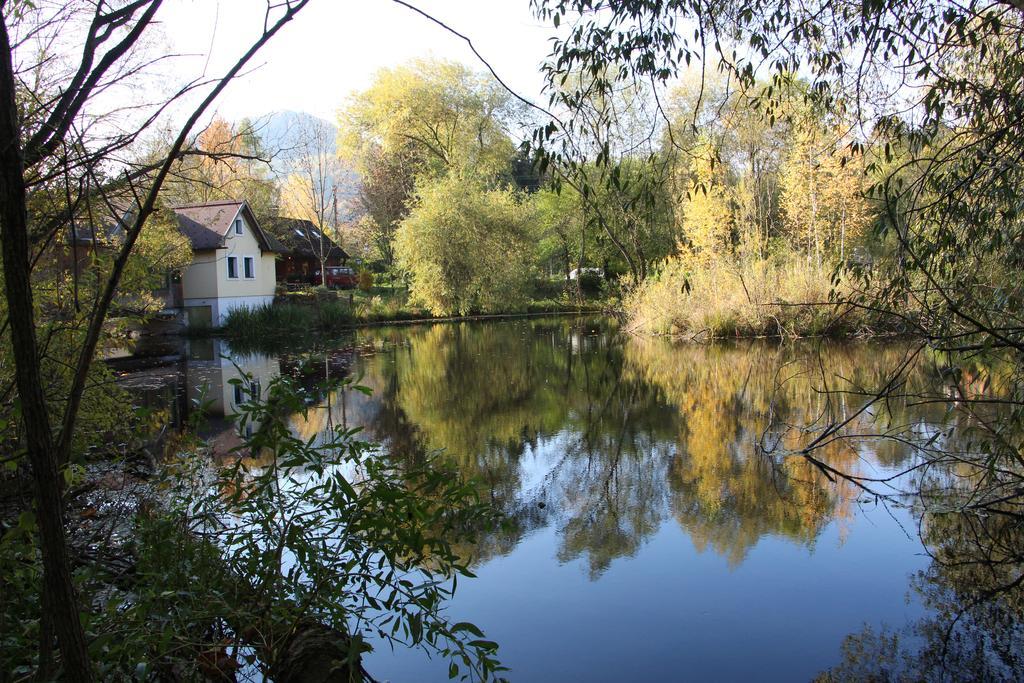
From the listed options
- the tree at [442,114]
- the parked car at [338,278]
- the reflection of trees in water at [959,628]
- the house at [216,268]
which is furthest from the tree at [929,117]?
the parked car at [338,278]

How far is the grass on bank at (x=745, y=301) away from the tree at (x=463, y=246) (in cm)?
1202

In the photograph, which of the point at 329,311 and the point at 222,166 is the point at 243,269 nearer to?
the point at 329,311

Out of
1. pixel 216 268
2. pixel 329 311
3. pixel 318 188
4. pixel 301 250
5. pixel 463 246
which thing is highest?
pixel 318 188

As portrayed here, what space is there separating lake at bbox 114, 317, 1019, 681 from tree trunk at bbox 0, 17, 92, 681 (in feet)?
3.47

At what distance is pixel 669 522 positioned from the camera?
22.9 ft

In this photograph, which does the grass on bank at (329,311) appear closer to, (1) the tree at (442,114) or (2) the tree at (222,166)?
(1) the tree at (442,114)

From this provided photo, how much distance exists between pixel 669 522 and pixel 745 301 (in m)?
15.4

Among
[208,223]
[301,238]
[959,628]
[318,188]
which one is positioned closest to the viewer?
[959,628]

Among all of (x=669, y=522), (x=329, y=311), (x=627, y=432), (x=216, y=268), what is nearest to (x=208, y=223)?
(x=216, y=268)

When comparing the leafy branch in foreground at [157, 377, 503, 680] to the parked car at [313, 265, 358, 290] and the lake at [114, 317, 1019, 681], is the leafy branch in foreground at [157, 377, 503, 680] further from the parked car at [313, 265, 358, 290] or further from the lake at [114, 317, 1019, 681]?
the parked car at [313, 265, 358, 290]

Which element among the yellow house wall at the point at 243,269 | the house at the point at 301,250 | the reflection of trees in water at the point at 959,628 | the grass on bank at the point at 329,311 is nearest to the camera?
the reflection of trees in water at the point at 959,628

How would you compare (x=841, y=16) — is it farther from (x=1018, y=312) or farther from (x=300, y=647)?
(x=300, y=647)

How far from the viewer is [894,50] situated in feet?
16.8

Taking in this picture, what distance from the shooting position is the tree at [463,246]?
3403cm
